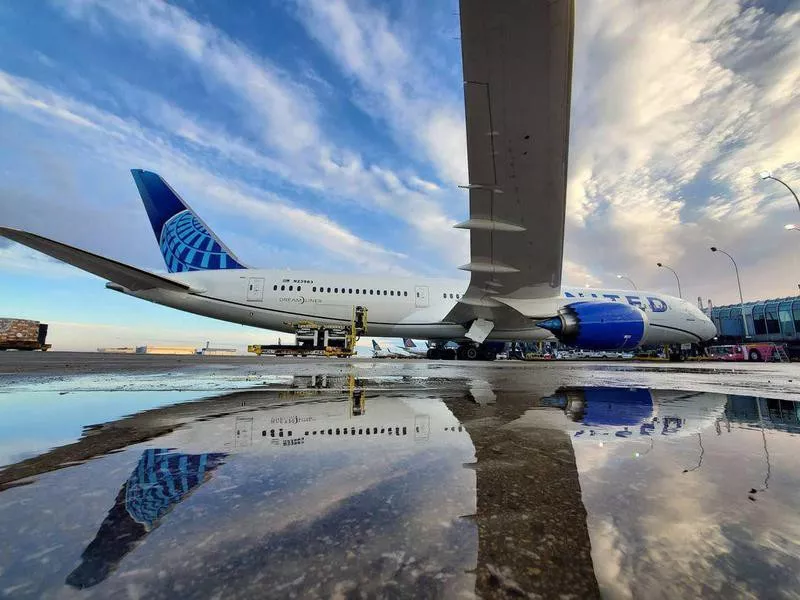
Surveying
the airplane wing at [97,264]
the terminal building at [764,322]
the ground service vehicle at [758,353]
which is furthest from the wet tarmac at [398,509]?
the terminal building at [764,322]

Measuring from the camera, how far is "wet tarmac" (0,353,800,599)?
0.77m

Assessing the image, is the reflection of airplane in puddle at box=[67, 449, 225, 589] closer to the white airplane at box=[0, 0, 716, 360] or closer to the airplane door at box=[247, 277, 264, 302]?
the white airplane at box=[0, 0, 716, 360]

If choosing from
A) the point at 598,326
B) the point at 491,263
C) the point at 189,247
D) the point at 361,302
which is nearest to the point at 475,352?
the point at 361,302

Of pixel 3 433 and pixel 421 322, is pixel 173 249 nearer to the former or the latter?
pixel 421 322

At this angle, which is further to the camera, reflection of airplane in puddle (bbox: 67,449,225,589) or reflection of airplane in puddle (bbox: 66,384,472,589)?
reflection of airplane in puddle (bbox: 66,384,472,589)

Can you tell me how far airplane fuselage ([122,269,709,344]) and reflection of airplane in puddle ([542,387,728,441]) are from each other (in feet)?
32.3

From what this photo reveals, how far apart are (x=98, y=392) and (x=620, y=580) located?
497cm

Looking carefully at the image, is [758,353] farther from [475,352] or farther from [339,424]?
[339,424]

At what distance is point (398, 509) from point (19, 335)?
43.2 metres

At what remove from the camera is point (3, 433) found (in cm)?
215

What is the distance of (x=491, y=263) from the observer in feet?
35.2

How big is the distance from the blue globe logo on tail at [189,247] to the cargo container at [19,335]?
81.3ft

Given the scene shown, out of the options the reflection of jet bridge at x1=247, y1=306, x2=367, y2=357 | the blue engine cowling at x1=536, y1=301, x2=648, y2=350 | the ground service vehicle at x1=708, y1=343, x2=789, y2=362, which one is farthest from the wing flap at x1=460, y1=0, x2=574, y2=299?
the ground service vehicle at x1=708, y1=343, x2=789, y2=362

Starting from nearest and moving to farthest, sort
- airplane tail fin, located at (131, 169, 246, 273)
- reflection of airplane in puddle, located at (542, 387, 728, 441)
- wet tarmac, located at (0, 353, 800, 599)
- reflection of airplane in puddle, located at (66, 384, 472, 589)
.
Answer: wet tarmac, located at (0, 353, 800, 599) → reflection of airplane in puddle, located at (66, 384, 472, 589) → reflection of airplane in puddle, located at (542, 387, 728, 441) → airplane tail fin, located at (131, 169, 246, 273)
